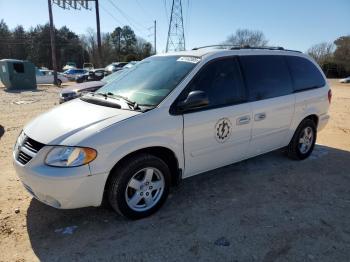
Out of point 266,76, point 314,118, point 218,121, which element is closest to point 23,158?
point 218,121

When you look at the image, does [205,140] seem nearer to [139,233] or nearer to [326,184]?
[139,233]

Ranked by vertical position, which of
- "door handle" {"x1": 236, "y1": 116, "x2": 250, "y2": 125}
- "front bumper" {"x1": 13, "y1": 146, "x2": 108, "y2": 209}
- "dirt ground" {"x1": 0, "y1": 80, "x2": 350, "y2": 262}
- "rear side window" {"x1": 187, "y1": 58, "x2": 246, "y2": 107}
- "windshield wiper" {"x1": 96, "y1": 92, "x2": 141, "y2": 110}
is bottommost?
"dirt ground" {"x1": 0, "y1": 80, "x2": 350, "y2": 262}

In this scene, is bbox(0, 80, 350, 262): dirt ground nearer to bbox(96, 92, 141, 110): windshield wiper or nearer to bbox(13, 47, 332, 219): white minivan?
bbox(13, 47, 332, 219): white minivan

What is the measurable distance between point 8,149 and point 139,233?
4.03 metres

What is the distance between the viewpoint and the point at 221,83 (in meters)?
4.08

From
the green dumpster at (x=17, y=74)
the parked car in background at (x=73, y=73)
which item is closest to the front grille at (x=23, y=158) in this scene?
the green dumpster at (x=17, y=74)

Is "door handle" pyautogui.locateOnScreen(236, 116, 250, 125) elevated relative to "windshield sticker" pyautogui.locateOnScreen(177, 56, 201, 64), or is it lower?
lower

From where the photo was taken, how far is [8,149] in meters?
6.20

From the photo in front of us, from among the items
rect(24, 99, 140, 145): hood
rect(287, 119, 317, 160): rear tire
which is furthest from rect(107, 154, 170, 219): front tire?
rect(287, 119, 317, 160): rear tire

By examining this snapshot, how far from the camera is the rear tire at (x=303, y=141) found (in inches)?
211

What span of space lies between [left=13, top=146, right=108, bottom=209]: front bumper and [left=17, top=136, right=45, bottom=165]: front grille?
7 centimetres

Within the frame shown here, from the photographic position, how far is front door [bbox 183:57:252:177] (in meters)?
3.79

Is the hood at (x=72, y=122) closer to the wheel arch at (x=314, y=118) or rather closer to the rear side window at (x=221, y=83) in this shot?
the rear side window at (x=221, y=83)

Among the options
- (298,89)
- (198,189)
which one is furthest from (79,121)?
(298,89)
